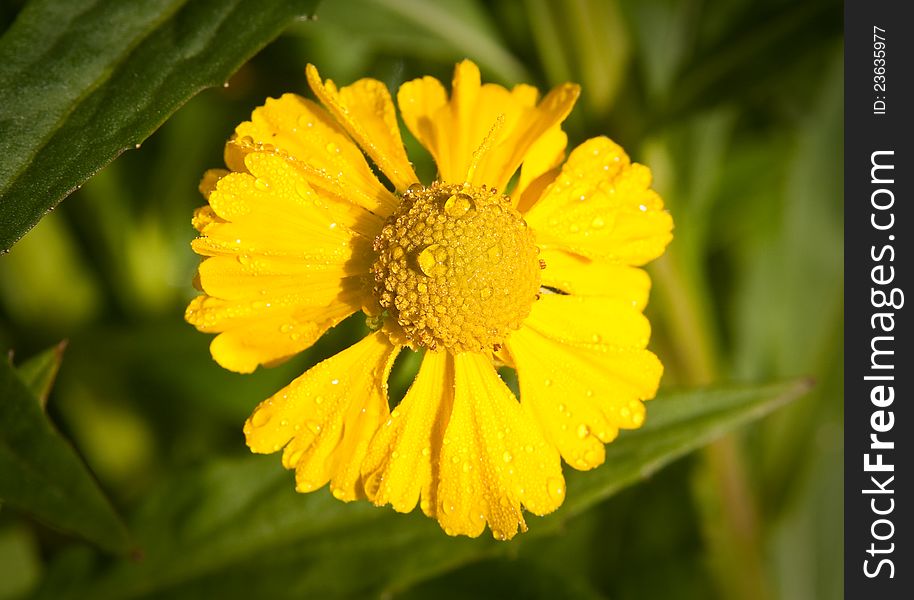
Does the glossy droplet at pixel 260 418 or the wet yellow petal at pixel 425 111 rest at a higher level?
the wet yellow petal at pixel 425 111

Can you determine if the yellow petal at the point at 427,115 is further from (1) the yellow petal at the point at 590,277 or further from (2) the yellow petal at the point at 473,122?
(1) the yellow petal at the point at 590,277

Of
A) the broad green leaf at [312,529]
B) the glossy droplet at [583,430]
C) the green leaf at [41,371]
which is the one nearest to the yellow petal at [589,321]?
the glossy droplet at [583,430]

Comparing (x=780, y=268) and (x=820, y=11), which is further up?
(x=820, y=11)

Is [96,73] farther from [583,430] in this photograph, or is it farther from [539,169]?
[583,430]

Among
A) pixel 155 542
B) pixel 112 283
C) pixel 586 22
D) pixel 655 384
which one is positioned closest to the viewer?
pixel 655 384

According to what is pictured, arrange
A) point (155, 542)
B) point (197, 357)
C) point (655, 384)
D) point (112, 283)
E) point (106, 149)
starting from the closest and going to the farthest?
point (106, 149)
point (655, 384)
point (155, 542)
point (197, 357)
point (112, 283)
